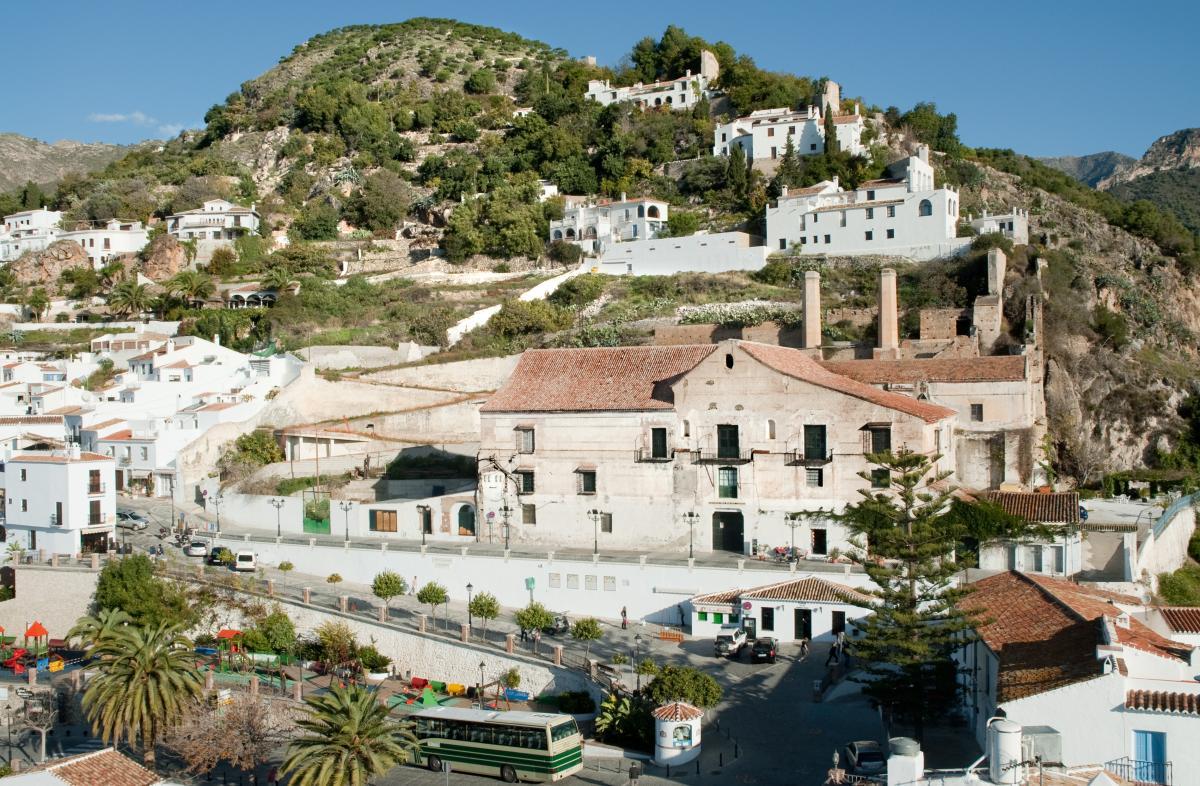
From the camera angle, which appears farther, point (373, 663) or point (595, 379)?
point (595, 379)

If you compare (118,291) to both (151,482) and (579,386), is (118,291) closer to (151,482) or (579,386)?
(151,482)

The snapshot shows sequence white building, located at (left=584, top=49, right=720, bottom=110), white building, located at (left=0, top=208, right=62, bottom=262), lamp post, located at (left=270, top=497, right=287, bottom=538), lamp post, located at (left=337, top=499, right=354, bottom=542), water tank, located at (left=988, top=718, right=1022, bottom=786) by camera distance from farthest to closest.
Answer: white building, located at (left=584, top=49, right=720, bottom=110)
white building, located at (left=0, top=208, right=62, bottom=262)
lamp post, located at (left=270, top=497, right=287, bottom=538)
lamp post, located at (left=337, top=499, right=354, bottom=542)
water tank, located at (left=988, top=718, right=1022, bottom=786)

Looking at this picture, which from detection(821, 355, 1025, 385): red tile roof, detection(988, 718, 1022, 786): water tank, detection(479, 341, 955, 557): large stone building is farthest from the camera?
detection(821, 355, 1025, 385): red tile roof

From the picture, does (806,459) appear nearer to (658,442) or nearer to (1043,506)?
(658,442)

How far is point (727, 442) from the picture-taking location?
33.2 metres

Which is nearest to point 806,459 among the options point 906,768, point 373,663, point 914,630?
point 914,630

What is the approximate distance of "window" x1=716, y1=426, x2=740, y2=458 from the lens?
1304 inches

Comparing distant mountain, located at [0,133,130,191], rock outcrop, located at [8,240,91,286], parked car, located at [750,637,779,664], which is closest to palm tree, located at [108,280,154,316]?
rock outcrop, located at [8,240,91,286]

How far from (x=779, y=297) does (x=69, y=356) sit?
34.7 m

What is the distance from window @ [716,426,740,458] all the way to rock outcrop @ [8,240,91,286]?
174 ft

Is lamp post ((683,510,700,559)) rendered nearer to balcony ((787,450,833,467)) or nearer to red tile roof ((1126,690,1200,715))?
balcony ((787,450,833,467))

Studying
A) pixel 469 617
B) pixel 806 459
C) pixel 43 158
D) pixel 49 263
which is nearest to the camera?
pixel 469 617

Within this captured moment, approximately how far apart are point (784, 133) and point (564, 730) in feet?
178

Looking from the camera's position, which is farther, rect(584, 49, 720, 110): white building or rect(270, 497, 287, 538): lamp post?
rect(584, 49, 720, 110): white building
